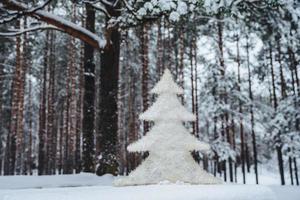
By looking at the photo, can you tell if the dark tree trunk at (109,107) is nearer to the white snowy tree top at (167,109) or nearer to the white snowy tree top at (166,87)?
the white snowy tree top at (166,87)

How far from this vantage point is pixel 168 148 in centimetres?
575

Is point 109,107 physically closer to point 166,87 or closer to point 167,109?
point 166,87

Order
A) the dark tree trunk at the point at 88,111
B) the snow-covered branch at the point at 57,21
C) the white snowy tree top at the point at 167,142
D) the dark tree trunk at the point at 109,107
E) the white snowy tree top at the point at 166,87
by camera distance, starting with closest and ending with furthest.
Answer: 1. the white snowy tree top at the point at 167,142
2. the white snowy tree top at the point at 166,87
3. the snow-covered branch at the point at 57,21
4. the dark tree trunk at the point at 109,107
5. the dark tree trunk at the point at 88,111

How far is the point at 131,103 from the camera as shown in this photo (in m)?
30.5

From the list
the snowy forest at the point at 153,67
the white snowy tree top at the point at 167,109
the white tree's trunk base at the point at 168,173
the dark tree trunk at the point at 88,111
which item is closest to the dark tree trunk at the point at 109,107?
the snowy forest at the point at 153,67

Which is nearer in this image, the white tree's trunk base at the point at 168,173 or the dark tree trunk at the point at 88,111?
the white tree's trunk base at the point at 168,173

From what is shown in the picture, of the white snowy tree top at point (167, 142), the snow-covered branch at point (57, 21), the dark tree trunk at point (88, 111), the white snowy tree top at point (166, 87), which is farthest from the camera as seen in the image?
the dark tree trunk at point (88, 111)

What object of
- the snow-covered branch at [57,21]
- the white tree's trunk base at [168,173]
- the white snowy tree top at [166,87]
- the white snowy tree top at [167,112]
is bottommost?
the white tree's trunk base at [168,173]

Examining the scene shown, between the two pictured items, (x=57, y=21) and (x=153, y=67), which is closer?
(x=57, y=21)

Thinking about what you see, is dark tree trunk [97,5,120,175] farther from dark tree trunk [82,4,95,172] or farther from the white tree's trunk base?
the white tree's trunk base

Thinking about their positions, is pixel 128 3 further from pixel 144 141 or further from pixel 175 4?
pixel 144 141

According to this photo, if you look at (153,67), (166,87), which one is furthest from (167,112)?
(153,67)

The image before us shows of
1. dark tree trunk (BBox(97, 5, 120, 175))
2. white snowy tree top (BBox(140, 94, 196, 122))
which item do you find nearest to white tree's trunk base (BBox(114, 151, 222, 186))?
white snowy tree top (BBox(140, 94, 196, 122))

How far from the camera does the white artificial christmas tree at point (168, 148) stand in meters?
5.47
